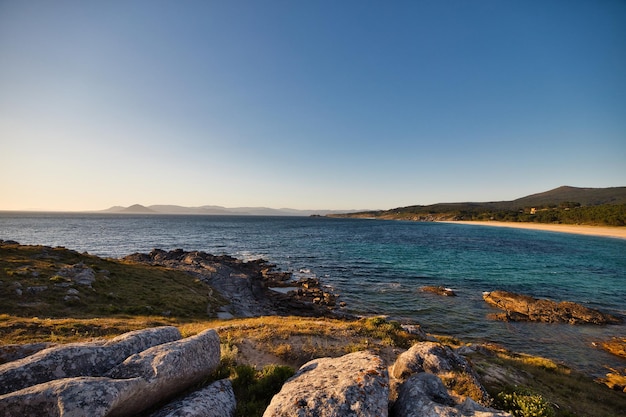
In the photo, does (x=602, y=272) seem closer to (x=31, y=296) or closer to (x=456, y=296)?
(x=456, y=296)

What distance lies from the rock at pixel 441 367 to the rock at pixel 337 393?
3.06 metres

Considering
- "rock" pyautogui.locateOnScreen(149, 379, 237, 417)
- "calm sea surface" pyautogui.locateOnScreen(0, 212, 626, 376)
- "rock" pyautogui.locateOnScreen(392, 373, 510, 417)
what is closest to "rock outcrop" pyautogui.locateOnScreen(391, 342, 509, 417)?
"rock" pyautogui.locateOnScreen(392, 373, 510, 417)

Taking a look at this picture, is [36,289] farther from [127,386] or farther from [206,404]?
[206,404]

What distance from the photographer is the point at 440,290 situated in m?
37.0

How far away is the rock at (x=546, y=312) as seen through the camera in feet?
91.8

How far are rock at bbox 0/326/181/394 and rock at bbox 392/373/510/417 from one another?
25.6 feet

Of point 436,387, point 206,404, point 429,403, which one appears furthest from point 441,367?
point 206,404

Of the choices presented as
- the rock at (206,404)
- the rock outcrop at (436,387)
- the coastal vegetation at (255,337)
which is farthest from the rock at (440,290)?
the rock at (206,404)

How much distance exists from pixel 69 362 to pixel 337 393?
6667 mm

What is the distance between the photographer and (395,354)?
45.0ft

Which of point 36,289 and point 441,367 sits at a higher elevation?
point 441,367

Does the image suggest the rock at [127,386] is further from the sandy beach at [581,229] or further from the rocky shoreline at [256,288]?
the sandy beach at [581,229]

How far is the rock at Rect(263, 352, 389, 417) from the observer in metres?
5.65

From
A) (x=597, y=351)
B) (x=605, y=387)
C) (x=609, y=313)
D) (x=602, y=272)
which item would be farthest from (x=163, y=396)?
(x=602, y=272)
